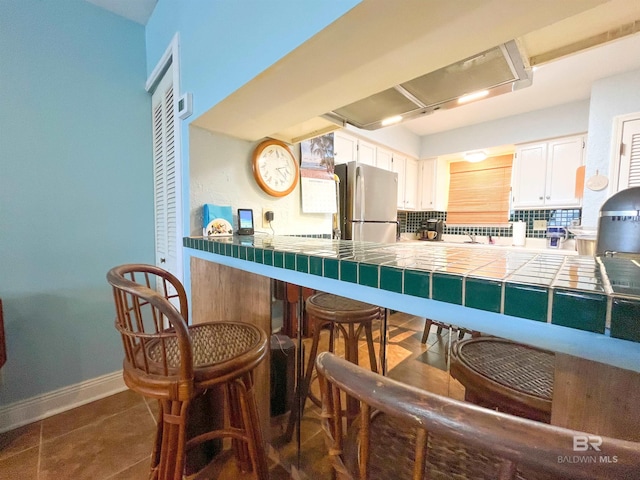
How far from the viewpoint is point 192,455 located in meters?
1.14

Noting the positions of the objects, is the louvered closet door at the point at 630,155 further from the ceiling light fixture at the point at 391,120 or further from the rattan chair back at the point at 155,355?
the rattan chair back at the point at 155,355

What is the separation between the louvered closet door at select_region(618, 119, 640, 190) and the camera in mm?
2057

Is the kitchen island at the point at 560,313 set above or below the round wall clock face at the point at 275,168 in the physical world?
below

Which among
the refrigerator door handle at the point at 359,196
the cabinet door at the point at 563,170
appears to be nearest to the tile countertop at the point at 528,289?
the refrigerator door handle at the point at 359,196

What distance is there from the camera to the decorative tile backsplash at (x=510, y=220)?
2.98m

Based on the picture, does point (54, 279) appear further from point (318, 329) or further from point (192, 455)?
point (318, 329)

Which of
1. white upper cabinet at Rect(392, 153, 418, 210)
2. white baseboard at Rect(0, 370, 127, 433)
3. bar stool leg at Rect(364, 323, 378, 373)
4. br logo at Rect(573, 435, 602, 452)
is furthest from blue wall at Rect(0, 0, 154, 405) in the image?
white upper cabinet at Rect(392, 153, 418, 210)

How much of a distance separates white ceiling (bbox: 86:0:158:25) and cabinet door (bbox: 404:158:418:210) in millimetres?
3157

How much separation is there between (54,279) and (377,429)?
6.63ft

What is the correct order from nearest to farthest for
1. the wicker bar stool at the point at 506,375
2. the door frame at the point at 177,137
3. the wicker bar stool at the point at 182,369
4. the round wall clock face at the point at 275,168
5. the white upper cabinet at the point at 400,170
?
the wicker bar stool at the point at 506,375 → the wicker bar stool at the point at 182,369 → the door frame at the point at 177,137 → the round wall clock face at the point at 275,168 → the white upper cabinet at the point at 400,170

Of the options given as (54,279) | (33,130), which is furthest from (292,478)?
(33,130)

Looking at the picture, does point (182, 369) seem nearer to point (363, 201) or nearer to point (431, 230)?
point (363, 201)

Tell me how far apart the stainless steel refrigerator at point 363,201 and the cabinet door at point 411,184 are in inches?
38.7

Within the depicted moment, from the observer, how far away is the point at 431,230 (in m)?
4.18
